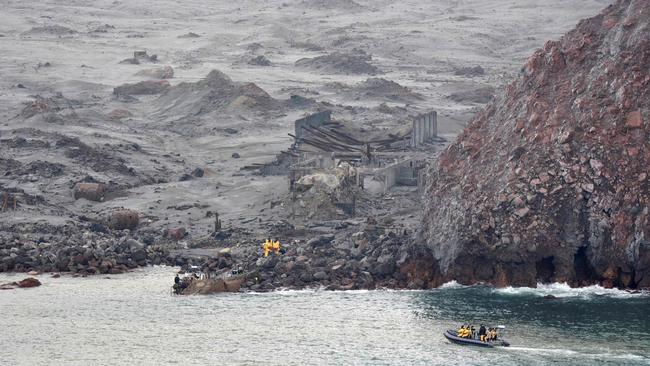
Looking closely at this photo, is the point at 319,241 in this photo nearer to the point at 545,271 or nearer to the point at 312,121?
the point at 545,271

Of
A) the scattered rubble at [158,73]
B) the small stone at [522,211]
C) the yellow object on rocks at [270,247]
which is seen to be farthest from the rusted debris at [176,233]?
the scattered rubble at [158,73]

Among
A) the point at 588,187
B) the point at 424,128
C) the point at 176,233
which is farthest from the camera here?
the point at 424,128

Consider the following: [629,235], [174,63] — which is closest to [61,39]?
[174,63]

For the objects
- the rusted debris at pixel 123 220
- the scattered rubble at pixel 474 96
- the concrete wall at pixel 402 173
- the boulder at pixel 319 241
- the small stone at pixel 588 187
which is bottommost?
the rusted debris at pixel 123 220

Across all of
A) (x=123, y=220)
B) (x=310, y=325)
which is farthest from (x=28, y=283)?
(x=310, y=325)

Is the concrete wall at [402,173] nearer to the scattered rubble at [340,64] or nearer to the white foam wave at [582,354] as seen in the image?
the white foam wave at [582,354]

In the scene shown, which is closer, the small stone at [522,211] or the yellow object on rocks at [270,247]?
the small stone at [522,211]
